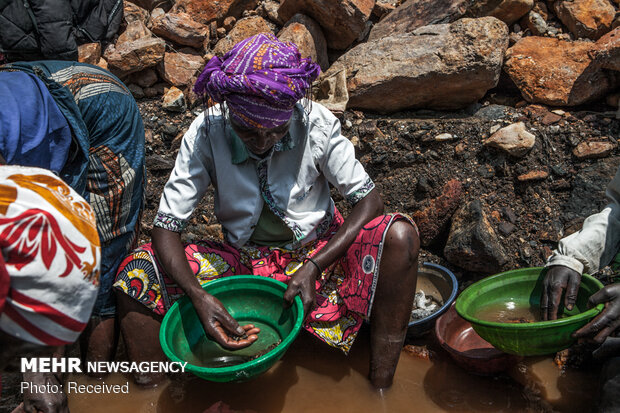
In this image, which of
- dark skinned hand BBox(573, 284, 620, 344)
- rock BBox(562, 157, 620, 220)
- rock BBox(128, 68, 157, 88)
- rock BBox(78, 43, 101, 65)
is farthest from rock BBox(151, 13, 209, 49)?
dark skinned hand BBox(573, 284, 620, 344)

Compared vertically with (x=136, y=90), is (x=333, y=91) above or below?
above

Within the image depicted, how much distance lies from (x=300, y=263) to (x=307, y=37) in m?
2.15

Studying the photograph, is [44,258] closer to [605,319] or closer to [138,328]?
[138,328]

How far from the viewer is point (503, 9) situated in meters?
3.62

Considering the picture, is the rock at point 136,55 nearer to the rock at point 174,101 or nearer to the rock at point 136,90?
the rock at point 136,90

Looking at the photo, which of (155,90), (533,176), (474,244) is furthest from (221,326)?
(155,90)

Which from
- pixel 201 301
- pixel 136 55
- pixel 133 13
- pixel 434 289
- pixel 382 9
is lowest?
pixel 434 289

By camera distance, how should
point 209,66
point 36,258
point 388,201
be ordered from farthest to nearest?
point 388,201 → point 209,66 → point 36,258

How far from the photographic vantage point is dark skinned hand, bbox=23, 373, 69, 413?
1.78 m

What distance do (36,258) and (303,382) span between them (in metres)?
1.59

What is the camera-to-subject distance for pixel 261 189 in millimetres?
2051

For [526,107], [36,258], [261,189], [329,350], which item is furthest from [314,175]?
[526,107]

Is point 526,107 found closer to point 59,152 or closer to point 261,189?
point 261,189

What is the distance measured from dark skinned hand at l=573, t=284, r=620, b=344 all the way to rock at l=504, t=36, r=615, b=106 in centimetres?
196
